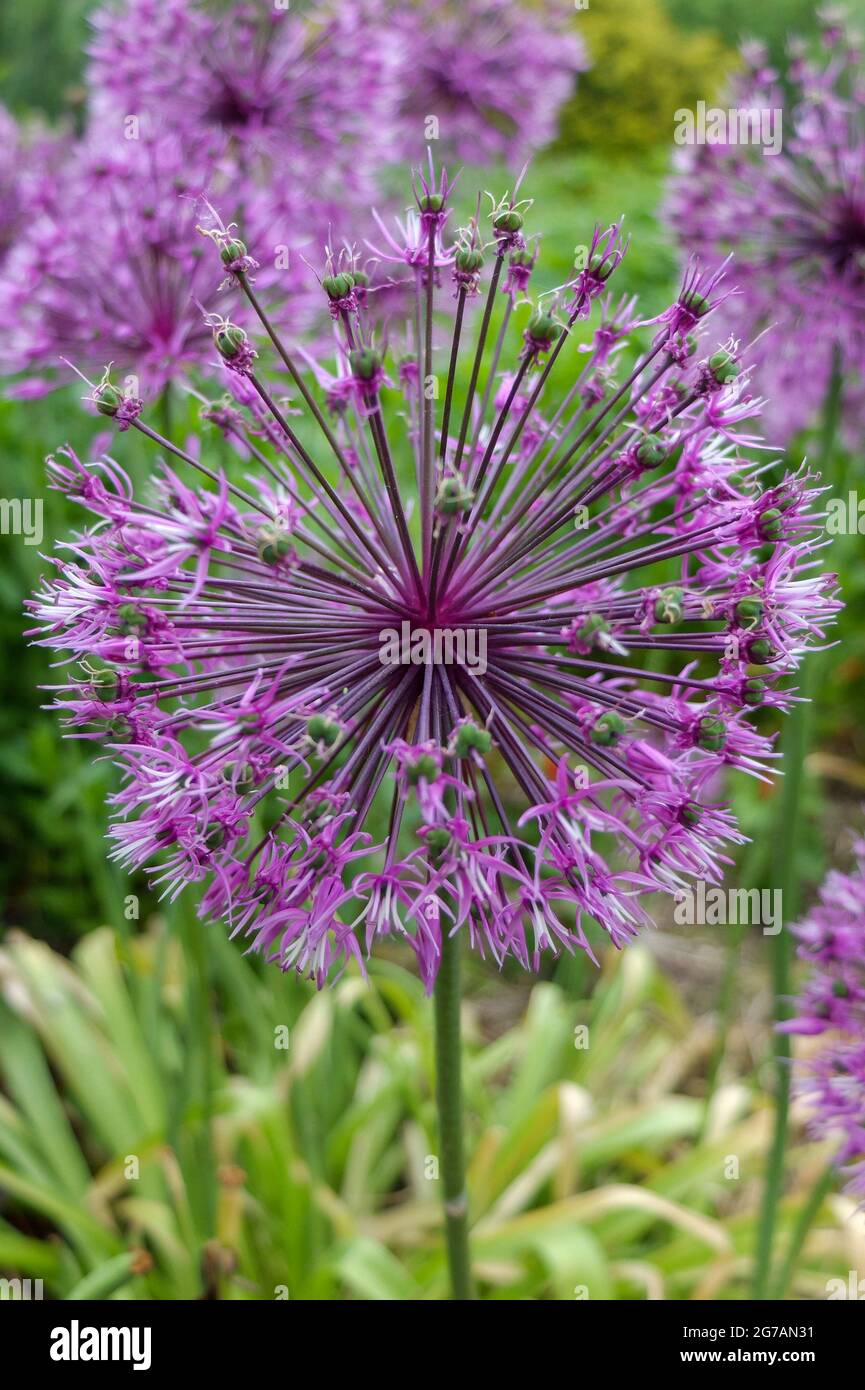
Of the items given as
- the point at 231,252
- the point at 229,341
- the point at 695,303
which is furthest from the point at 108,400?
the point at 695,303

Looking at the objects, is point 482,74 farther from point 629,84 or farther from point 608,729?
point 629,84

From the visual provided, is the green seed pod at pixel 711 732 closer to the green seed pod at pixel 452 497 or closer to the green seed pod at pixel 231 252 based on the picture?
the green seed pod at pixel 452 497

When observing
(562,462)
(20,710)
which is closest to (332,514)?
(562,462)

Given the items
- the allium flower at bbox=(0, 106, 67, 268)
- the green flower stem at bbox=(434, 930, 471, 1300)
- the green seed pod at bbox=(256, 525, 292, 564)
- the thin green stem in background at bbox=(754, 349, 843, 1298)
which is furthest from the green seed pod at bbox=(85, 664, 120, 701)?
the allium flower at bbox=(0, 106, 67, 268)

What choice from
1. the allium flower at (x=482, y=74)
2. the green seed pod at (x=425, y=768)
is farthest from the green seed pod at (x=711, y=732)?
the allium flower at (x=482, y=74)

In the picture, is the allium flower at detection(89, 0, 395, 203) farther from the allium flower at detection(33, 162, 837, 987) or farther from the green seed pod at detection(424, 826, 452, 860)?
the green seed pod at detection(424, 826, 452, 860)

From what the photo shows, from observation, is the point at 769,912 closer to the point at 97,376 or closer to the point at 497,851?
the point at 497,851
